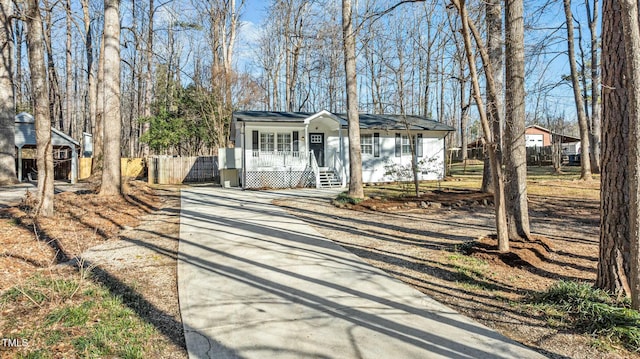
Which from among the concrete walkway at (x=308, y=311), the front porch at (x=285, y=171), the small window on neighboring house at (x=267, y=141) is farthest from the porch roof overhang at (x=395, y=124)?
the concrete walkway at (x=308, y=311)

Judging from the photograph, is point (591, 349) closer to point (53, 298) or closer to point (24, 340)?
point (24, 340)

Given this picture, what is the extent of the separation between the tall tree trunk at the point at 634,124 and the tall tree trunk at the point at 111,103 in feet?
37.7

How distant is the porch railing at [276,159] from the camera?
17109 mm

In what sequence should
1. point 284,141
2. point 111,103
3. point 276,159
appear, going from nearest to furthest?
point 111,103
point 276,159
point 284,141

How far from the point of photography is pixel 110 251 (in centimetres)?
566

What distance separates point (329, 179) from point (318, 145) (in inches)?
82.4

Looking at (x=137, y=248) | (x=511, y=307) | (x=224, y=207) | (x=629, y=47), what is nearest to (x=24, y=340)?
(x=137, y=248)

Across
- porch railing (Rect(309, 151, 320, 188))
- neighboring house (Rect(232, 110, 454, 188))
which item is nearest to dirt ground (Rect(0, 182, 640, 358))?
porch railing (Rect(309, 151, 320, 188))

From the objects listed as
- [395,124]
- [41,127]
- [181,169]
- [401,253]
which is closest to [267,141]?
[395,124]

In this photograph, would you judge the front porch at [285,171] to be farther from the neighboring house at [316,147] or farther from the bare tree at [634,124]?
the bare tree at [634,124]

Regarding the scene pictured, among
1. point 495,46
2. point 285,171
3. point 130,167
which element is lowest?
point 285,171

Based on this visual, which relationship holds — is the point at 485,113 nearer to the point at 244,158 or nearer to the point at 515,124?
the point at 515,124

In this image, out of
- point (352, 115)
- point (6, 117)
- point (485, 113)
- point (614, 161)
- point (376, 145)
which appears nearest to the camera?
point (614, 161)

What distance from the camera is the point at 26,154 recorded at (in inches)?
1067
